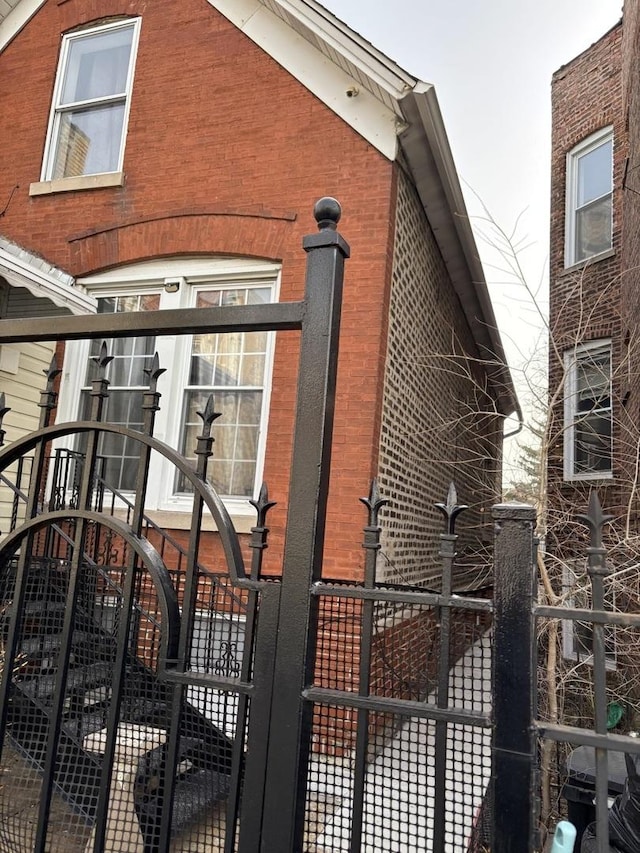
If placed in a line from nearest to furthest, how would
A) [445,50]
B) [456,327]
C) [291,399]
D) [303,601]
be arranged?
[303,601] → [291,399] → [456,327] → [445,50]

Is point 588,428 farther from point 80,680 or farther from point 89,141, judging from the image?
point 80,680

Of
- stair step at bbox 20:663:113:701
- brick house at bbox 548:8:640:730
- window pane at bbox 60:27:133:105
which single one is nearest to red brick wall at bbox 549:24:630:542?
brick house at bbox 548:8:640:730

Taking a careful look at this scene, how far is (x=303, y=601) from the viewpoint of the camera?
155 centimetres

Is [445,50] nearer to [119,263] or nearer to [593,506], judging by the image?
[119,263]

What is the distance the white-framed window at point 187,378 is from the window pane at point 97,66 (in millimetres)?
2362

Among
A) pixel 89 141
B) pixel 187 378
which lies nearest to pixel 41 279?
pixel 187 378

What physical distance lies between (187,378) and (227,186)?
193 cm

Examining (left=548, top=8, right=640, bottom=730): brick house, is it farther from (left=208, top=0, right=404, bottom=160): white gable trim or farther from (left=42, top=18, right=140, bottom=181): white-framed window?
(left=42, top=18, right=140, bottom=181): white-framed window

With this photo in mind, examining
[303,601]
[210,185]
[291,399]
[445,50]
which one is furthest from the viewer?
[445,50]

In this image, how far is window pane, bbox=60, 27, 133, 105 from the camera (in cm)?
706

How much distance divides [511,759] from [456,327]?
843 centimetres

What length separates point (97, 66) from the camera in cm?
719

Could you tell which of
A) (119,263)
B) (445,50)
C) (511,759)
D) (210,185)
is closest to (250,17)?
(210,185)

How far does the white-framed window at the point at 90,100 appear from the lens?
274 inches
